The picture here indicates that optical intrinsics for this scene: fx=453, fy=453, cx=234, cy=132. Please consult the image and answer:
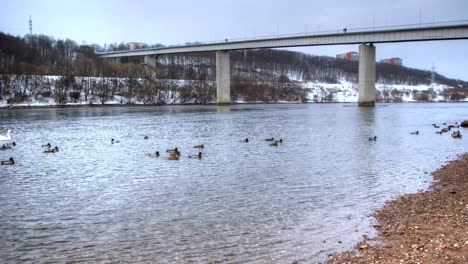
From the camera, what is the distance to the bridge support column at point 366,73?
3944 inches

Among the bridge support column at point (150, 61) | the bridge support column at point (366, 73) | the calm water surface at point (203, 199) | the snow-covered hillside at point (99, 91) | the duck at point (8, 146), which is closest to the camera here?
the calm water surface at point (203, 199)

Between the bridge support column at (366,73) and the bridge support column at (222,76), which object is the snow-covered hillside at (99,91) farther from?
the bridge support column at (366,73)

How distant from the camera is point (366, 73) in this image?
103 m

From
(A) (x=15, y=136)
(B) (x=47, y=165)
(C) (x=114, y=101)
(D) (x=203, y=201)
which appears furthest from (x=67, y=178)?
(C) (x=114, y=101)

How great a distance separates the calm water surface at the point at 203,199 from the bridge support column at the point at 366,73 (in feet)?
225

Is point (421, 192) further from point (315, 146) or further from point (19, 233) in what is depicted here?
point (315, 146)

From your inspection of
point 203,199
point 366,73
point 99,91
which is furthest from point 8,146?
point 99,91

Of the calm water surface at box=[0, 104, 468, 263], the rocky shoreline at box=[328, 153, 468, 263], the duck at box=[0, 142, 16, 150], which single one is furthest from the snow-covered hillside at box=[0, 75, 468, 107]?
the rocky shoreline at box=[328, 153, 468, 263]

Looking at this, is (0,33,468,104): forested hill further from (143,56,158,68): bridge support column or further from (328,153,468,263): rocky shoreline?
(328,153,468,263): rocky shoreline

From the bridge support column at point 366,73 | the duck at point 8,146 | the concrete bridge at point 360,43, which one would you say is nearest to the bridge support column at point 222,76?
the concrete bridge at point 360,43

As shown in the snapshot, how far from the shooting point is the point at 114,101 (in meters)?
130

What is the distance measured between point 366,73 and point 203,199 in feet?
302

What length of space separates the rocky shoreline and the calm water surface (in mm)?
636

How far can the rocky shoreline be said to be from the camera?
1008cm
